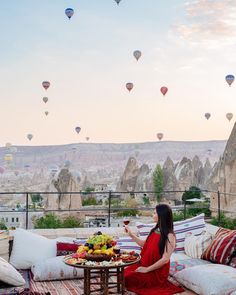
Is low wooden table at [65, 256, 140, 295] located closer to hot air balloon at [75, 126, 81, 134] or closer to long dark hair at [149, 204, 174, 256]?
long dark hair at [149, 204, 174, 256]

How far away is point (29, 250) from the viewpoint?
5441mm

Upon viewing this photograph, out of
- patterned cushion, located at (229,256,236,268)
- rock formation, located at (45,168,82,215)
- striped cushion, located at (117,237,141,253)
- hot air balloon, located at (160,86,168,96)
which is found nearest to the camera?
patterned cushion, located at (229,256,236,268)

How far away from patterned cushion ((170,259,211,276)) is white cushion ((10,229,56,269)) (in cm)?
113

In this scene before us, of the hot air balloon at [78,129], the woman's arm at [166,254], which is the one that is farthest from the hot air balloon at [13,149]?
the woman's arm at [166,254]

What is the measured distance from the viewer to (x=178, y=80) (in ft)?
75.8

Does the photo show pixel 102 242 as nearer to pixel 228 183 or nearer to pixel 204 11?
pixel 204 11

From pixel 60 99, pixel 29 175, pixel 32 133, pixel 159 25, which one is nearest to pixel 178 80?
pixel 159 25

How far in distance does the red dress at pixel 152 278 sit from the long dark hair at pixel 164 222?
8 cm

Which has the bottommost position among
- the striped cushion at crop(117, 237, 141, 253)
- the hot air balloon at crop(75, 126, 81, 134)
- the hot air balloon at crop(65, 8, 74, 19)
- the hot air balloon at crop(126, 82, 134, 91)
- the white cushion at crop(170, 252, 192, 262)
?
the white cushion at crop(170, 252, 192, 262)

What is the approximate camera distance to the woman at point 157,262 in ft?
14.7

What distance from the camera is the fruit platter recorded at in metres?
4.22

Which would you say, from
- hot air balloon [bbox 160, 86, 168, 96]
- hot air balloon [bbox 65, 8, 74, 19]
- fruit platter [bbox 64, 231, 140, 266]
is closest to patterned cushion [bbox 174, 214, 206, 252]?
fruit platter [bbox 64, 231, 140, 266]

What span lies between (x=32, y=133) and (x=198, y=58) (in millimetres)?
29151

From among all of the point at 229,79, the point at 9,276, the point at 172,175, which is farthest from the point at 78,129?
the point at 172,175
